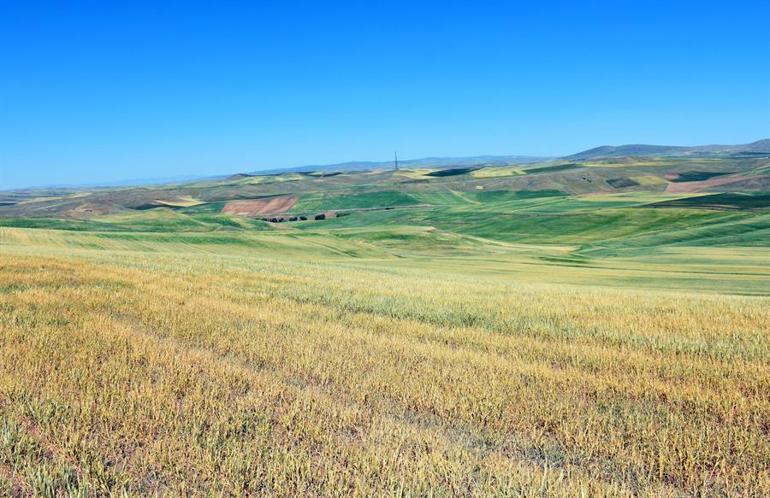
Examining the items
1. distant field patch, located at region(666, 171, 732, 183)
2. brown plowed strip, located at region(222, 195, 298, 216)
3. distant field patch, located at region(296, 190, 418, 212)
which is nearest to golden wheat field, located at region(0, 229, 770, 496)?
brown plowed strip, located at region(222, 195, 298, 216)

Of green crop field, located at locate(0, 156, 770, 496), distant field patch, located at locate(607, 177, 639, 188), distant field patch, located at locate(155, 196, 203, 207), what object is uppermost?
distant field patch, located at locate(155, 196, 203, 207)

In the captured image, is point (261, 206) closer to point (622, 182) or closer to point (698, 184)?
point (622, 182)

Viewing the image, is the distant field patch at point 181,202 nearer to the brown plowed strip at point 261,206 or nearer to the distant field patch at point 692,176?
the brown plowed strip at point 261,206

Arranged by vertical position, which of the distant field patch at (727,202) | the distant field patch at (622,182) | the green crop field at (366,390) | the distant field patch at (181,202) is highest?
the distant field patch at (181,202)

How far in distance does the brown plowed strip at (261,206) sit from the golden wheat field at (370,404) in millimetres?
136986

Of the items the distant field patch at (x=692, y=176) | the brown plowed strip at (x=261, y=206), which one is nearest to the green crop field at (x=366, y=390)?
the brown plowed strip at (x=261, y=206)

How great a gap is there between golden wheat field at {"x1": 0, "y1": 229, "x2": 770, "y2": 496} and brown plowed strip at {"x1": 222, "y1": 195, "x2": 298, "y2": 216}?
449 feet

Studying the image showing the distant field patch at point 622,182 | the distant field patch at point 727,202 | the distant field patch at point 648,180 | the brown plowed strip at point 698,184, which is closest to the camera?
the distant field patch at point 727,202

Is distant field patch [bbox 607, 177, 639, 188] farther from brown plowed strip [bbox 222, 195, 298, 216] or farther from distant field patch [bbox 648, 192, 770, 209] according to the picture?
brown plowed strip [bbox 222, 195, 298, 216]

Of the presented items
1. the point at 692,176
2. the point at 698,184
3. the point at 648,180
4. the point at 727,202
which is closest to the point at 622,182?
the point at 648,180

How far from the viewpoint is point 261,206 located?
155750 millimetres

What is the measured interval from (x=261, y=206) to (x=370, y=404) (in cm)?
15323

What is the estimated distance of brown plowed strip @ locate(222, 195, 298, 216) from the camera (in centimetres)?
14825

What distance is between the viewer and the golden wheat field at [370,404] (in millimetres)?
5219
